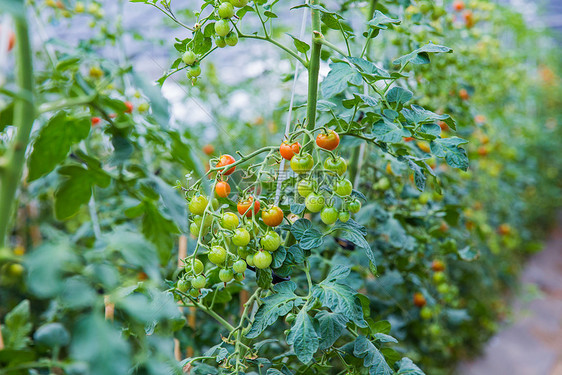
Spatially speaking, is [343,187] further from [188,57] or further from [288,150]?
[188,57]

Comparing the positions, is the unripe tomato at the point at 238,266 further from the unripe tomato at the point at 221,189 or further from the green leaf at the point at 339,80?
the green leaf at the point at 339,80

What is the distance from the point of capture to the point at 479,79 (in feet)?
5.75

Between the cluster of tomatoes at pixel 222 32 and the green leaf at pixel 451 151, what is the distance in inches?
13.7

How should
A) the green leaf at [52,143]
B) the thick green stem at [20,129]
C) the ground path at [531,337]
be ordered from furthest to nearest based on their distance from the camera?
1. the ground path at [531,337]
2. the green leaf at [52,143]
3. the thick green stem at [20,129]

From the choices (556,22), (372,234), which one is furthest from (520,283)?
(556,22)

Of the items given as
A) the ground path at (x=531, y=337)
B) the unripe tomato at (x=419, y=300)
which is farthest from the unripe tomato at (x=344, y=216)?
the ground path at (x=531, y=337)

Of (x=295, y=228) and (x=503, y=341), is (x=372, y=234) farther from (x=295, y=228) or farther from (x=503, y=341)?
(x=503, y=341)

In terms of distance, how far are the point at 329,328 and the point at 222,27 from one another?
1.49ft

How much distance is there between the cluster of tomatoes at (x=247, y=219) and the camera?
1.91 ft

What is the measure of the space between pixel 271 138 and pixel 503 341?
1.83 metres

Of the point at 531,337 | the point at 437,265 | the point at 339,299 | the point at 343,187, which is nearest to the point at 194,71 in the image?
the point at 343,187

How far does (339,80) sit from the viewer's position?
24.0 inches

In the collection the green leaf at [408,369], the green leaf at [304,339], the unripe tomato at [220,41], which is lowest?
the green leaf at [408,369]

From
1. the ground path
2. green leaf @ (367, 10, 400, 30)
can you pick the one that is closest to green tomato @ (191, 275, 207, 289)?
green leaf @ (367, 10, 400, 30)
